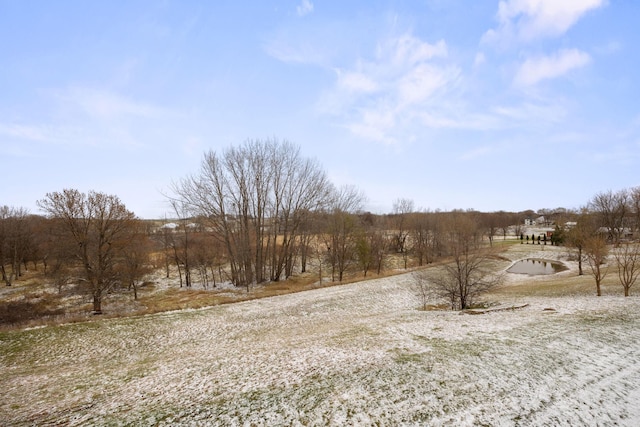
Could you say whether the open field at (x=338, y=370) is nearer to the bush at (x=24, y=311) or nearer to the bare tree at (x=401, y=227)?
the bush at (x=24, y=311)

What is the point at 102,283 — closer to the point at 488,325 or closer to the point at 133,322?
the point at 133,322

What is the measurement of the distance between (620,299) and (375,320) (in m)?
15.5

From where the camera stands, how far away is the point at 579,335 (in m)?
10.9

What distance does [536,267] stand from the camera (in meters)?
41.3

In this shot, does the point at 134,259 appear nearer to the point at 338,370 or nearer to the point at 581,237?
the point at 338,370

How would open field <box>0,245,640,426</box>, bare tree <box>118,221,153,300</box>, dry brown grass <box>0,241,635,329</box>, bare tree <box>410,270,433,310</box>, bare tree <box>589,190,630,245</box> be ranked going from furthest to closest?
bare tree <box>589,190,630,245</box>
bare tree <box>118,221,153,300</box>
bare tree <box>410,270,433,310</box>
dry brown grass <box>0,241,635,329</box>
open field <box>0,245,640,426</box>

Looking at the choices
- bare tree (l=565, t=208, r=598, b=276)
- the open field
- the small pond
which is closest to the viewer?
the open field

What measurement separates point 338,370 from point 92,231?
24406 millimetres

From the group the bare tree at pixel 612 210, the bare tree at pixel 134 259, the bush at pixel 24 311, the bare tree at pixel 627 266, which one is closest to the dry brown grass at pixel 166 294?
the bush at pixel 24 311

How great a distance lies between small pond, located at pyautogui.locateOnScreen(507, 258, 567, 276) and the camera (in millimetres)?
37553

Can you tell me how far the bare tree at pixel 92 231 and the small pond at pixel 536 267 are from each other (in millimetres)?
44809

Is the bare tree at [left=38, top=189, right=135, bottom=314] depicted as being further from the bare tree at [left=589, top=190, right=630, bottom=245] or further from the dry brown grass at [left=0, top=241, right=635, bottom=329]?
the bare tree at [left=589, top=190, right=630, bottom=245]

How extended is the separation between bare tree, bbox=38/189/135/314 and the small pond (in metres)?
44.8

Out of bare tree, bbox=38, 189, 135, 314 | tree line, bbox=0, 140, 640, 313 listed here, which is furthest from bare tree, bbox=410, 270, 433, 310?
bare tree, bbox=38, 189, 135, 314
